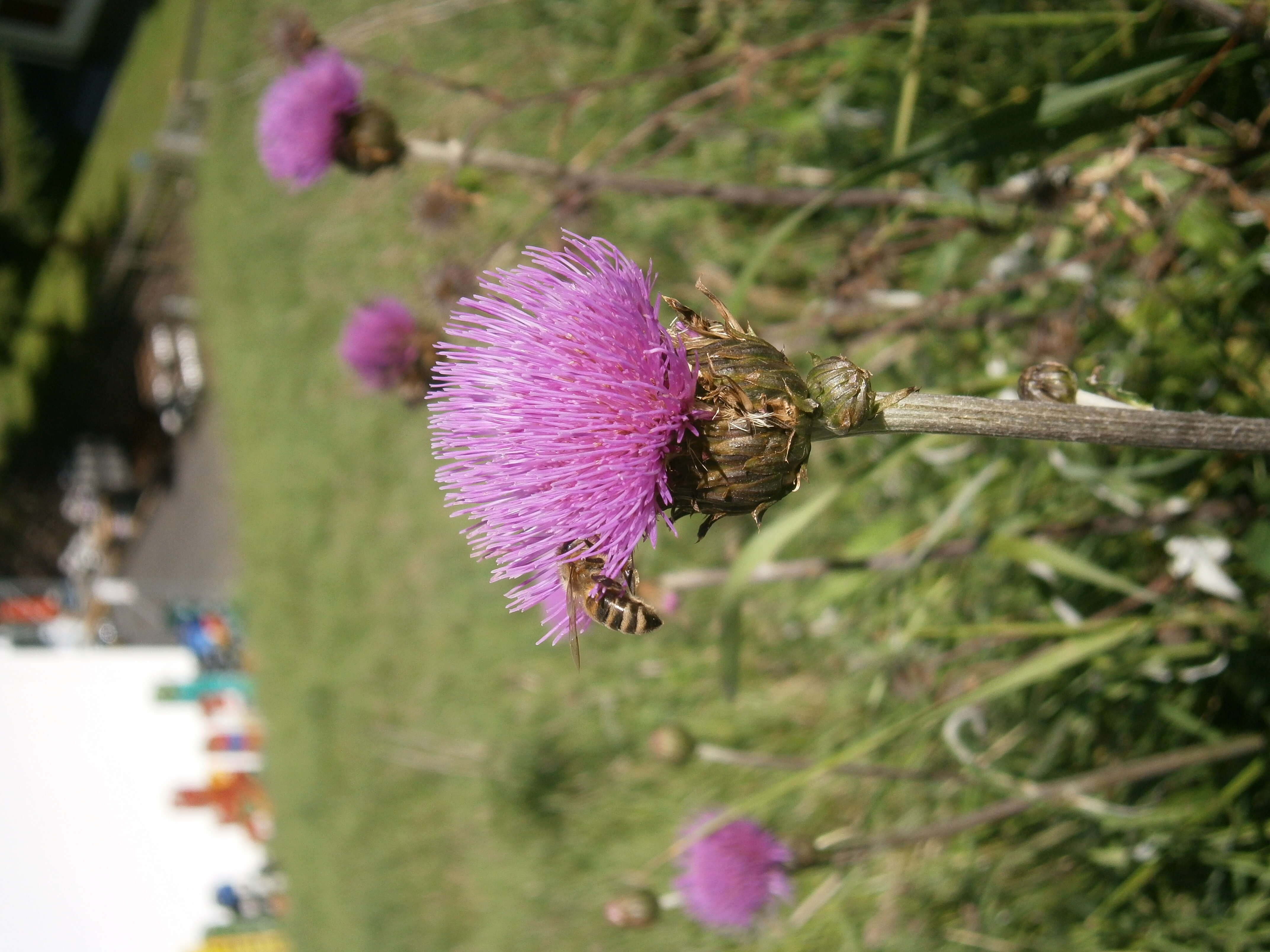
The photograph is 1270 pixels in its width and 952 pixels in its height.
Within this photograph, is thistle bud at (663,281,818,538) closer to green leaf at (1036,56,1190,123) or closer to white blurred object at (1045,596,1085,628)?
green leaf at (1036,56,1190,123)

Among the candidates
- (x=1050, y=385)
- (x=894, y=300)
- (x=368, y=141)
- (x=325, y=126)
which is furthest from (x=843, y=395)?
(x=325, y=126)

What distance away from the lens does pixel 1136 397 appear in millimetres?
1212

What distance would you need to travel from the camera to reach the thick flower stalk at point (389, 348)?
267 centimetres

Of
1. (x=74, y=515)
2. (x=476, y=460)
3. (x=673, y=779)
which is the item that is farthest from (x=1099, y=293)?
(x=74, y=515)

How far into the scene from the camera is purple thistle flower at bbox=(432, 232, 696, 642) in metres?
1.20

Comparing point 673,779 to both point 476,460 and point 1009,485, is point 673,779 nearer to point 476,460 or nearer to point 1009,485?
point 1009,485

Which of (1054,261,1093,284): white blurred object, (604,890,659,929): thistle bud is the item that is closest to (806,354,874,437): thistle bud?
(1054,261,1093,284): white blurred object

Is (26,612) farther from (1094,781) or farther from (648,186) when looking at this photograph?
(1094,781)

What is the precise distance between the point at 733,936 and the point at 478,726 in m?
2.32

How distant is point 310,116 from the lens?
2480 millimetres

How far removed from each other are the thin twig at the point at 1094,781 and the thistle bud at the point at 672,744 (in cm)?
44

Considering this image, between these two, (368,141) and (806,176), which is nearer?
(368,141)

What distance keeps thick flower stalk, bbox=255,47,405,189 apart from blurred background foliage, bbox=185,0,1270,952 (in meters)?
0.12

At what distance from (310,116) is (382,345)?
0.62 metres
